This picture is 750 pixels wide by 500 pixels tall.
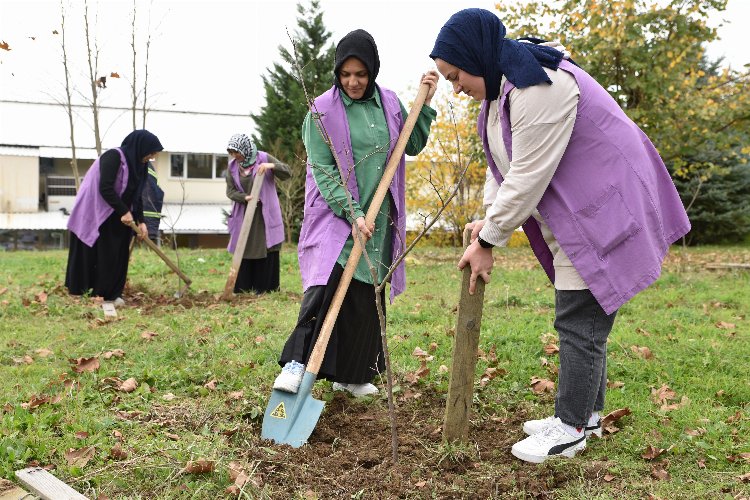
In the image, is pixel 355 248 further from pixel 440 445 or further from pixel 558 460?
pixel 558 460

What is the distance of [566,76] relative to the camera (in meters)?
2.85

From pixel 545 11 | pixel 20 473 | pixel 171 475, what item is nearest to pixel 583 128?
pixel 171 475

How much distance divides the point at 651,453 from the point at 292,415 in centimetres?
161

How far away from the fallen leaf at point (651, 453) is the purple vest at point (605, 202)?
771 mm

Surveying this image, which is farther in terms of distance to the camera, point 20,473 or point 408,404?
point 408,404

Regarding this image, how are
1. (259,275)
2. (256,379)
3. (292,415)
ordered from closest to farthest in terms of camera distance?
(292,415), (256,379), (259,275)

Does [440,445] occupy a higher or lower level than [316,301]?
lower

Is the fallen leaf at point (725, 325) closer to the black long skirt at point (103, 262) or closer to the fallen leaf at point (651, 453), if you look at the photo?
the fallen leaf at point (651, 453)

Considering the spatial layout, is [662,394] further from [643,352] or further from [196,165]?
[196,165]

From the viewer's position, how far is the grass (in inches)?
119

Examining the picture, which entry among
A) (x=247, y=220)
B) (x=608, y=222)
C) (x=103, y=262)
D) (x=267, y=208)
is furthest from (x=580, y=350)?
(x=103, y=262)

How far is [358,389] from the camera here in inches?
161

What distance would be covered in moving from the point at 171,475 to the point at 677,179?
16640 millimetres

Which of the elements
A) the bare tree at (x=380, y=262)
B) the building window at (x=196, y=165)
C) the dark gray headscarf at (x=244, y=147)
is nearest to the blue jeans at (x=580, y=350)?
the bare tree at (x=380, y=262)
